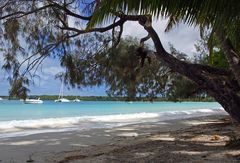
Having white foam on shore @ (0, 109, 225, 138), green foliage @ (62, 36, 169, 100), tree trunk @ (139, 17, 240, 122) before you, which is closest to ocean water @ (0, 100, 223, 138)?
white foam on shore @ (0, 109, 225, 138)

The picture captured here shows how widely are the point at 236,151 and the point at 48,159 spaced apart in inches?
142

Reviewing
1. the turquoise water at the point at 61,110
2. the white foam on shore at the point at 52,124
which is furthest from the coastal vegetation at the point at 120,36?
the turquoise water at the point at 61,110

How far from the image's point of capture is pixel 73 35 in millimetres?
10234

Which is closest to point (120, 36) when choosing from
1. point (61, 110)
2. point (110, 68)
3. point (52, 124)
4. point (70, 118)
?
Answer: point (110, 68)

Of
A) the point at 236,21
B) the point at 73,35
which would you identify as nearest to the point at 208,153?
the point at 236,21

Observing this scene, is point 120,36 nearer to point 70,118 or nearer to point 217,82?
point 217,82

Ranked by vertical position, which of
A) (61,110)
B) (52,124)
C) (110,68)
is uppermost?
(110,68)

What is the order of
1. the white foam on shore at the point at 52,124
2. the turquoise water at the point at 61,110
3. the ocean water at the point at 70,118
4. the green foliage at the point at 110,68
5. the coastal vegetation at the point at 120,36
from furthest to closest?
the turquoise water at the point at 61,110 < the ocean water at the point at 70,118 < the white foam on shore at the point at 52,124 < the green foliage at the point at 110,68 < the coastal vegetation at the point at 120,36

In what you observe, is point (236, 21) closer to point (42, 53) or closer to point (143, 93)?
point (42, 53)

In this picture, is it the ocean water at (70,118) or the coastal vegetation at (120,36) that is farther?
the ocean water at (70,118)

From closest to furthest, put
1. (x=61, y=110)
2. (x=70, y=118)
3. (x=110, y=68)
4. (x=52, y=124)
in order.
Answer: (x=110, y=68), (x=52, y=124), (x=70, y=118), (x=61, y=110)

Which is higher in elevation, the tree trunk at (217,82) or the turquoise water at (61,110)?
the tree trunk at (217,82)

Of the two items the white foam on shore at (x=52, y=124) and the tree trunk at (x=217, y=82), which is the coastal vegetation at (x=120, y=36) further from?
the white foam on shore at (x=52, y=124)

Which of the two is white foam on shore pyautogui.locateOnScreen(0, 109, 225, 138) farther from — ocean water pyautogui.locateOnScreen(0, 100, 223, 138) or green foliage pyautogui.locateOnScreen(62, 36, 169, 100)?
green foliage pyautogui.locateOnScreen(62, 36, 169, 100)
